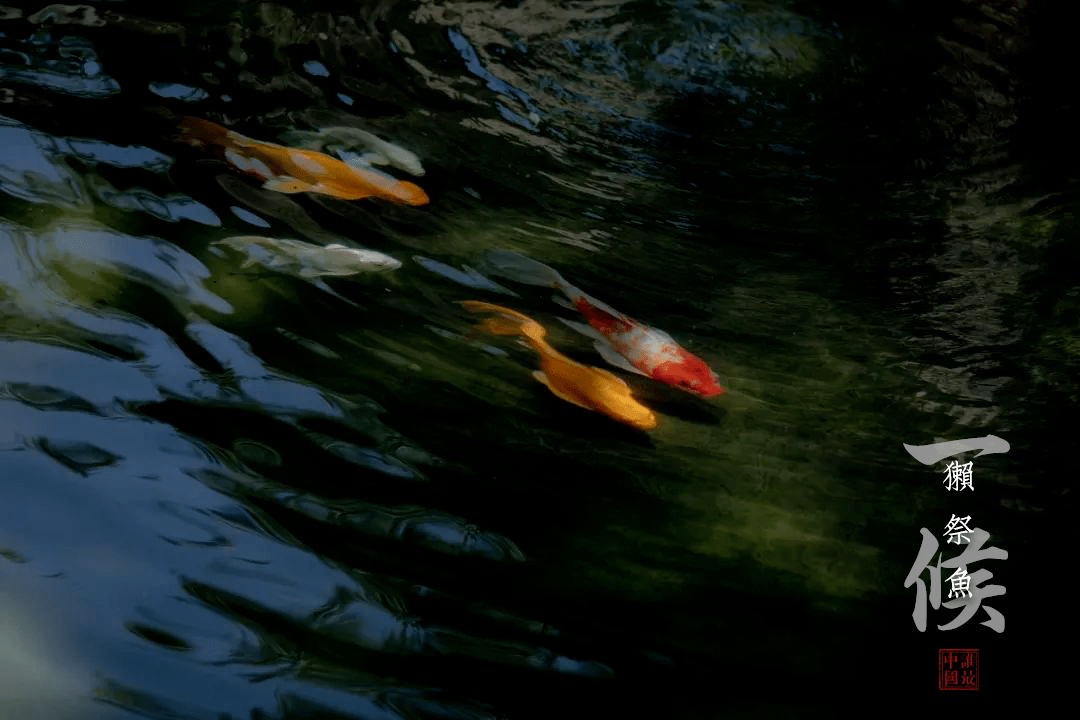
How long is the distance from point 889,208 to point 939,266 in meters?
0.35

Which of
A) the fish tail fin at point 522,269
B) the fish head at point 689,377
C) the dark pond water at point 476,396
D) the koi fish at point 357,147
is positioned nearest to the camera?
the dark pond water at point 476,396

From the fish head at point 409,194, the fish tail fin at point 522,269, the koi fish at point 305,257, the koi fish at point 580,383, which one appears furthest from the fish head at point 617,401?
the fish head at point 409,194

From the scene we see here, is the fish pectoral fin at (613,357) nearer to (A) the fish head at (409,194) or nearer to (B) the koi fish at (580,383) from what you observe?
(B) the koi fish at (580,383)

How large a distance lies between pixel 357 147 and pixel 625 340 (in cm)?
93

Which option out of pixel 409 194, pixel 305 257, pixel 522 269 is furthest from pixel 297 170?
pixel 522 269

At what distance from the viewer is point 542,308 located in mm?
2199

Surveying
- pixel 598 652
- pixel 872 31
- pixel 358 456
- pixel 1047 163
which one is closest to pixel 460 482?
pixel 358 456

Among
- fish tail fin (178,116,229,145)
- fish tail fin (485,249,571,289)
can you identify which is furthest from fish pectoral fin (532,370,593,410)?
fish tail fin (178,116,229,145)

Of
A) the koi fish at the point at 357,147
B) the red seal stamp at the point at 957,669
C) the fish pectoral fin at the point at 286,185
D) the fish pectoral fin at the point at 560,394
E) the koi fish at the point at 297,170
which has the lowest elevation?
the red seal stamp at the point at 957,669

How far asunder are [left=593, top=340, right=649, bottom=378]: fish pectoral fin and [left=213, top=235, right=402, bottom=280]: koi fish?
16.8 inches

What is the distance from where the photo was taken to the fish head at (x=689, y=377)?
203 cm

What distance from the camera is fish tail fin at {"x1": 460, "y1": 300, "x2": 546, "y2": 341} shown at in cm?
208

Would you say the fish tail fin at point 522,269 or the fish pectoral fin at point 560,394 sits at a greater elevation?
the fish tail fin at point 522,269

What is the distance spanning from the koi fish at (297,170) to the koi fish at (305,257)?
234mm
